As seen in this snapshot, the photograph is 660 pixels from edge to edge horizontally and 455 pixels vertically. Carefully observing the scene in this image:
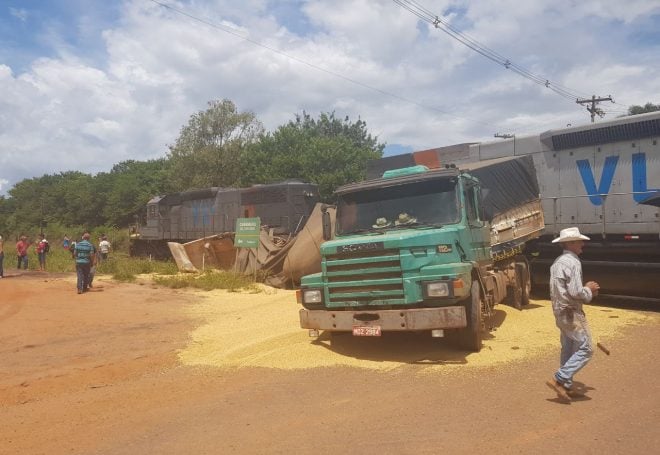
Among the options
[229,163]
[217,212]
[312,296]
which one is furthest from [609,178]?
[229,163]

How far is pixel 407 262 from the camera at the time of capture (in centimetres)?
709

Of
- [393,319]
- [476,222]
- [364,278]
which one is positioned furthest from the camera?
[476,222]

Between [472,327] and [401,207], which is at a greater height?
[401,207]

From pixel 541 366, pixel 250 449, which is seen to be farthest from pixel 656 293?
pixel 250 449

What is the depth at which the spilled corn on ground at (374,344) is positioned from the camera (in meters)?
7.26

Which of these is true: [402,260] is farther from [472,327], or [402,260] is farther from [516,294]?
[516,294]

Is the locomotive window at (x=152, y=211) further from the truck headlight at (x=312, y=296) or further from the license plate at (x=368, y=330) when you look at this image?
the license plate at (x=368, y=330)

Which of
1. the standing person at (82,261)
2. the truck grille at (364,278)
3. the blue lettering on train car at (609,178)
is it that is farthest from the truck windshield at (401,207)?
the standing person at (82,261)

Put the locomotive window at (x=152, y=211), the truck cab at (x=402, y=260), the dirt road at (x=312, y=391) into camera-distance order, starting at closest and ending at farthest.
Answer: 1. the dirt road at (x=312, y=391)
2. the truck cab at (x=402, y=260)
3. the locomotive window at (x=152, y=211)

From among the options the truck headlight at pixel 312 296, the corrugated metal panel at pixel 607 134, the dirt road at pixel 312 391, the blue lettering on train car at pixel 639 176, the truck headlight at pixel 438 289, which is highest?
the corrugated metal panel at pixel 607 134

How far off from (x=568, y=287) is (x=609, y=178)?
778cm

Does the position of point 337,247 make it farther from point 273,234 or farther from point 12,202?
point 12,202

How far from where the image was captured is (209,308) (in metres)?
13.0

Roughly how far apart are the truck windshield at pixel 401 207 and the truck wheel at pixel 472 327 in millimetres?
1092
